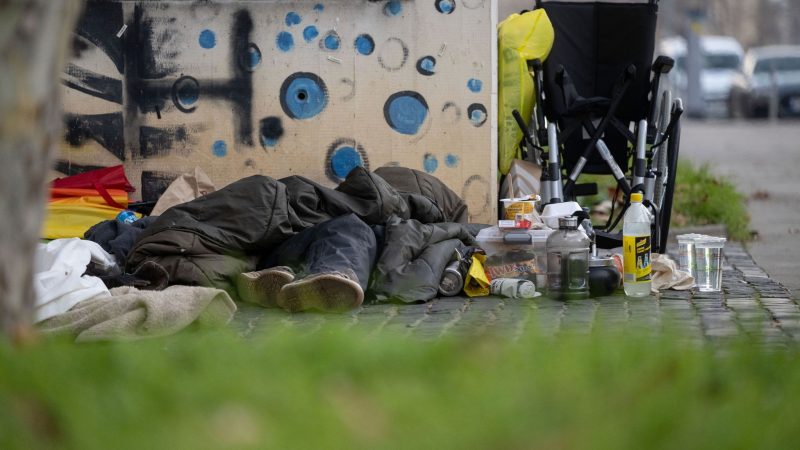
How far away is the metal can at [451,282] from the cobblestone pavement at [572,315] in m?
0.04

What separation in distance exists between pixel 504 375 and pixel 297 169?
5899 mm

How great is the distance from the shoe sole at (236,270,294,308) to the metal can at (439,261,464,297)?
0.97 m

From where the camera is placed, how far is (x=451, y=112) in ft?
28.3

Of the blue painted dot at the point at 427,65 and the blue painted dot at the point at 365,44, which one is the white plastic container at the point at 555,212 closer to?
the blue painted dot at the point at 427,65

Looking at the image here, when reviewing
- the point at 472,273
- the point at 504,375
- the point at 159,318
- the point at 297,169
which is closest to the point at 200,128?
the point at 297,169

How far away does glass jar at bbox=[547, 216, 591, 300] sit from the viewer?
→ 6.67m

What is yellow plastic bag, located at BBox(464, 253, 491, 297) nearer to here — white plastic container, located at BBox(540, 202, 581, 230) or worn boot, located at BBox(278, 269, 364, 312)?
white plastic container, located at BBox(540, 202, 581, 230)

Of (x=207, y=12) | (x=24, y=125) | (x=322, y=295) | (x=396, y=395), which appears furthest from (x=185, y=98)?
(x=396, y=395)

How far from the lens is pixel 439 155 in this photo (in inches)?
341

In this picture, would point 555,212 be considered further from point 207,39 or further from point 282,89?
point 207,39

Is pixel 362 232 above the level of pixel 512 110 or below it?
below

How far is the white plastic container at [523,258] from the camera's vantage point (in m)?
6.94

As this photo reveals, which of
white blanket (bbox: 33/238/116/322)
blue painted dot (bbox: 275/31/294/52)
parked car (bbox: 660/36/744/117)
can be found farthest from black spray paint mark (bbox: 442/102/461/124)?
Answer: parked car (bbox: 660/36/744/117)

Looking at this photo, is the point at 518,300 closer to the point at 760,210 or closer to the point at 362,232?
the point at 362,232
